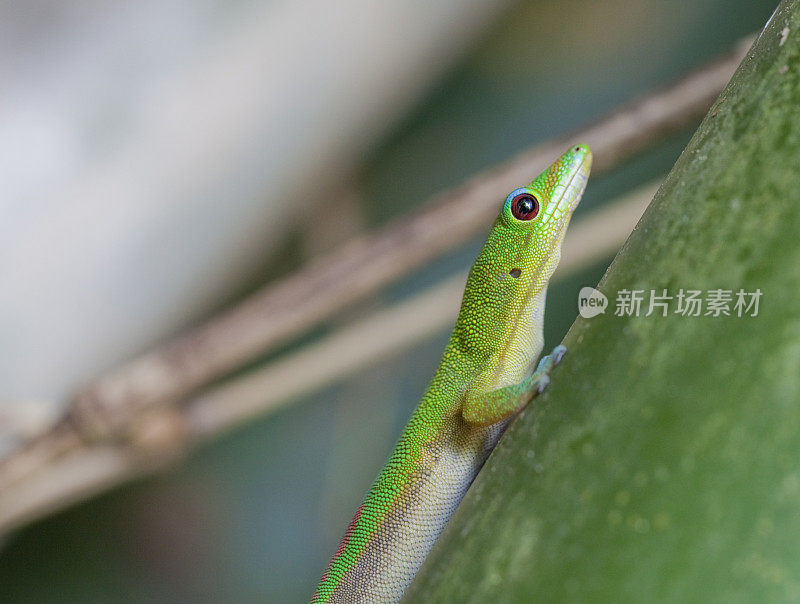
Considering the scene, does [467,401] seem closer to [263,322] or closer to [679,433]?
[263,322]

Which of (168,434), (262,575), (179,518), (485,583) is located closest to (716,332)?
(485,583)

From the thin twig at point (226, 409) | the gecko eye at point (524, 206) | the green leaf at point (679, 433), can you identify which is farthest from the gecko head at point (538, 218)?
the green leaf at point (679, 433)

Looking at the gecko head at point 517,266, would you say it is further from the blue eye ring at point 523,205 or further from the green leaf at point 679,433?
the green leaf at point 679,433

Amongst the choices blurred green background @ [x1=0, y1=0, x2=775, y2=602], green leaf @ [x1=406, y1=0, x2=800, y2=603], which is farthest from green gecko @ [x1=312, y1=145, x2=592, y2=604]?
blurred green background @ [x1=0, y1=0, x2=775, y2=602]

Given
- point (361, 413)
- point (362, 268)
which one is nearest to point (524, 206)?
point (362, 268)

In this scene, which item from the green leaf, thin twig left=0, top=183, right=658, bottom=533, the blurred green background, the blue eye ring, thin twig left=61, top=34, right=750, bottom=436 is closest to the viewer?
the green leaf

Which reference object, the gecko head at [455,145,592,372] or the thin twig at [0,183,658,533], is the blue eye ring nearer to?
the gecko head at [455,145,592,372]

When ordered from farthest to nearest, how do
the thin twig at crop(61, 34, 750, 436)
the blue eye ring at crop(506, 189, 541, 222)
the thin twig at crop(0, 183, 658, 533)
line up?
the thin twig at crop(0, 183, 658, 533)
the blue eye ring at crop(506, 189, 541, 222)
the thin twig at crop(61, 34, 750, 436)
